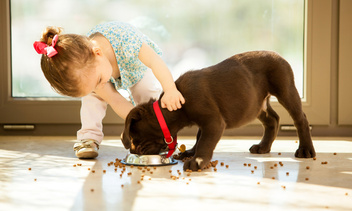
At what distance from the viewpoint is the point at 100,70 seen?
2383 mm

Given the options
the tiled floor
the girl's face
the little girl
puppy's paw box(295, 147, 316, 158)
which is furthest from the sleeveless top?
puppy's paw box(295, 147, 316, 158)

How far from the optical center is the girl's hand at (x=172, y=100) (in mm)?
2291

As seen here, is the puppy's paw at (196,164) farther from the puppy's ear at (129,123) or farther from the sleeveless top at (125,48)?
the sleeveless top at (125,48)

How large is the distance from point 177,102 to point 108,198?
75 centimetres

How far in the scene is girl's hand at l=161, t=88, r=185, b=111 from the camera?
2.29 meters

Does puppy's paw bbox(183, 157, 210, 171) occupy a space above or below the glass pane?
below

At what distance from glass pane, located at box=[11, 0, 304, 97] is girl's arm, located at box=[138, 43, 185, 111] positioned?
117cm

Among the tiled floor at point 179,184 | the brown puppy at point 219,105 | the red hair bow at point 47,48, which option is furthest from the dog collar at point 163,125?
the red hair bow at point 47,48

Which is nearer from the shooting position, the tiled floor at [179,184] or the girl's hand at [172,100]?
the tiled floor at [179,184]

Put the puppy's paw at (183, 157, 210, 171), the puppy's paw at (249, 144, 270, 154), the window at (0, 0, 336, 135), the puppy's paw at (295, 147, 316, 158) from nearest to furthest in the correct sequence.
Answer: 1. the puppy's paw at (183, 157, 210, 171)
2. the puppy's paw at (295, 147, 316, 158)
3. the puppy's paw at (249, 144, 270, 154)
4. the window at (0, 0, 336, 135)

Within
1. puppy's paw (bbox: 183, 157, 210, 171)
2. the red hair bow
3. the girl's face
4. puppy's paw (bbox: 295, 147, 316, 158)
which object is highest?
the red hair bow

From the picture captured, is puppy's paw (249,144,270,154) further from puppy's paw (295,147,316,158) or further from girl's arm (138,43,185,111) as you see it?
girl's arm (138,43,185,111)

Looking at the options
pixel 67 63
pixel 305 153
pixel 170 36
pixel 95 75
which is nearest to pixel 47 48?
pixel 67 63

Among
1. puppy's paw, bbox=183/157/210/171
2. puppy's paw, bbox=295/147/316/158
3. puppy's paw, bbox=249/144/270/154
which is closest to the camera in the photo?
puppy's paw, bbox=183/157/210/171
